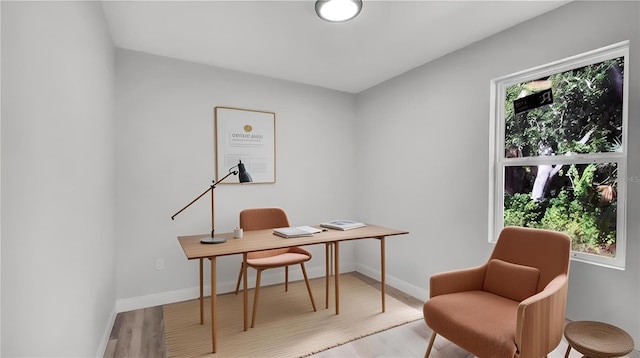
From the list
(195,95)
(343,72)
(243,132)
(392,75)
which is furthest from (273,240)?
(392,75)

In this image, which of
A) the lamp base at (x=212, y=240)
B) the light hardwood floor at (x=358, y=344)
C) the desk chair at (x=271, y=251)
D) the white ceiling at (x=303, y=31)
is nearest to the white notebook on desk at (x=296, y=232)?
the desk chair at (x=271, y=251)

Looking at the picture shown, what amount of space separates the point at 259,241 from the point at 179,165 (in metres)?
1.32

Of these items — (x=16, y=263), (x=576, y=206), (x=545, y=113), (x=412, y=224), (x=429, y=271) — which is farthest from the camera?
(x=412, y=224)

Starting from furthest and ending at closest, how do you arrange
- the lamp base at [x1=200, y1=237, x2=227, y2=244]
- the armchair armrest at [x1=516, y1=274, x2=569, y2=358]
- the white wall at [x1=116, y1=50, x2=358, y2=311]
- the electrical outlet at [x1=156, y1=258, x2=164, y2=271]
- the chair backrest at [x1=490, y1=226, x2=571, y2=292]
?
the electrical outlet at [x1=156, y1=258, x2=164, y2=271], the white wall at [x1=116, y1=50, x2=358, y2=311], the lamp base at [x1=200, y1=237, x2=227, y2=244], the chair backrest at [x1=490, y1=226, x2=571, y2=292], the armchair armrest at [x1=516, y1=274, x2=569, y2=358]

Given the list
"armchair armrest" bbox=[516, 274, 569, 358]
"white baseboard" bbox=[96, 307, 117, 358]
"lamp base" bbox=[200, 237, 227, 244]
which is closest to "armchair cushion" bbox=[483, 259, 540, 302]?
"armchair armrest" bbox=[516, 274, 569, 358]

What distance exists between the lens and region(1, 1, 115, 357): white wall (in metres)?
0.93

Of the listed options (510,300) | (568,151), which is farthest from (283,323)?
(568,151)

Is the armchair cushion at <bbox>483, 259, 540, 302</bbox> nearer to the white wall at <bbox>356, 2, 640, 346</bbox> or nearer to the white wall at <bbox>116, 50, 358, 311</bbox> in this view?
the white wall at <bbox>356, 2, 640, 346</bbox>

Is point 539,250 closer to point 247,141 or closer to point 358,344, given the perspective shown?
point 358,344

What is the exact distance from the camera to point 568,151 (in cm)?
221

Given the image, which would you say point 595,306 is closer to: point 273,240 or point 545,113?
point 545,113

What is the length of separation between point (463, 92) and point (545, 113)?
0.66 meters

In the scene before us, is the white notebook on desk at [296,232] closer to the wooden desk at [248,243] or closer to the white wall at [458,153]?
the wooden desk at [248,243]

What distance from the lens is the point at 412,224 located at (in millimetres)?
3299
